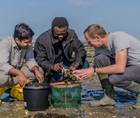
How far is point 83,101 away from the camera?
27.3 feet

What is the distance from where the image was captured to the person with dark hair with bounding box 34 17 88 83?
27.7 ft

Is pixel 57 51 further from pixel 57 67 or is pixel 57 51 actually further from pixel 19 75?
pixel 19 75

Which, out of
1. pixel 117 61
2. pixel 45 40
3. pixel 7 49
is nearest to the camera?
pixel 117 61

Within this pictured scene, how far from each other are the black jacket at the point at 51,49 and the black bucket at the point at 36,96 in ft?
3.35

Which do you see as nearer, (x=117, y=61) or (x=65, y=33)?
(x=117, y=61)

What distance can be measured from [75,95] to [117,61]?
3.03 ft

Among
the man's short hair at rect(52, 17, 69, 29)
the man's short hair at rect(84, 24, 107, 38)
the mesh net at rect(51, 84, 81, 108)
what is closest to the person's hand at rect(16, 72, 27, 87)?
the mesh net at rect(51, 84, 81, 108)

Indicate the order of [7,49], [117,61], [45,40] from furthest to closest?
[45,40] < [7,49] < [117,61]

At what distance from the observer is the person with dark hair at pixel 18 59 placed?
788 centimetres

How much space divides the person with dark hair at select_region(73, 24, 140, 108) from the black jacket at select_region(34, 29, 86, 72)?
85cm

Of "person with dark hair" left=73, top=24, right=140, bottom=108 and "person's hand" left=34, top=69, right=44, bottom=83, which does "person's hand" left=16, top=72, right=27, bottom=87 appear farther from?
"person with dark hair" left=73, top=24, right=140, bottom=108

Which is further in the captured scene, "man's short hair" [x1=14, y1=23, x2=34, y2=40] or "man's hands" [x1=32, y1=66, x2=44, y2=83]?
"man's hands" [x1=32, y1=66, x2=44, y2=83]

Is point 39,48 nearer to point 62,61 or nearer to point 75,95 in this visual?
point 62,61

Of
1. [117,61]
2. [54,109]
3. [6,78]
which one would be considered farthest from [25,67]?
[117,61]
